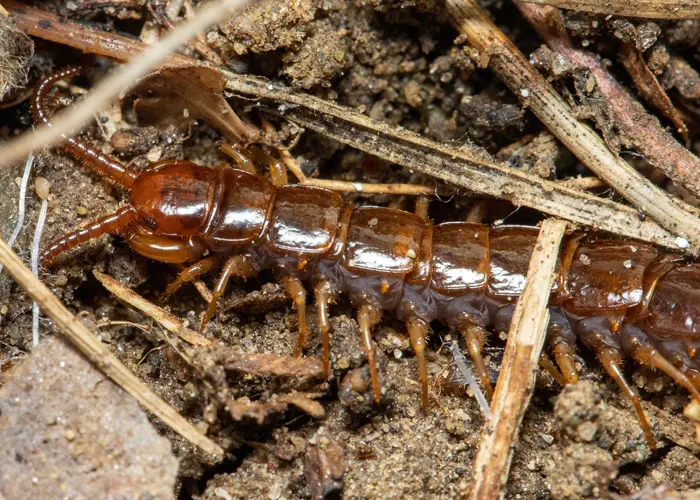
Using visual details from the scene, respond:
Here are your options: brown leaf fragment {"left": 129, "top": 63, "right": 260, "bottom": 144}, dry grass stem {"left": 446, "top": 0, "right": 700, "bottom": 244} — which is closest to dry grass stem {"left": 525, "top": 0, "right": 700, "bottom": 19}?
dry grass stem {"left": 446, "top": 0, "right": 700, "bottom": 244}

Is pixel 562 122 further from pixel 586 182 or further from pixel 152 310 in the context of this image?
pixel 152 310

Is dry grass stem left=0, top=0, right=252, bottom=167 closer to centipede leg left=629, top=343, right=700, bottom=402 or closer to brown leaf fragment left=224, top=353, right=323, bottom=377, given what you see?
brown leaf fragment left=224, top=353, right=323, bottom=377

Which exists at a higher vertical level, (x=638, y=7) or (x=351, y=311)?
(x=638, y=7)

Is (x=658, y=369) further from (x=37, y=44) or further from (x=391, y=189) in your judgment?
(x=37, y=44)

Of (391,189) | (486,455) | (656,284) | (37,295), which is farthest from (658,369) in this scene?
(37,295)

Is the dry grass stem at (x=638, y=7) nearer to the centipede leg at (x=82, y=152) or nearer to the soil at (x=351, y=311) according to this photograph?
the soil at (x=351, y=311)

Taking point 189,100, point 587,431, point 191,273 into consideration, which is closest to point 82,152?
point 189,100
